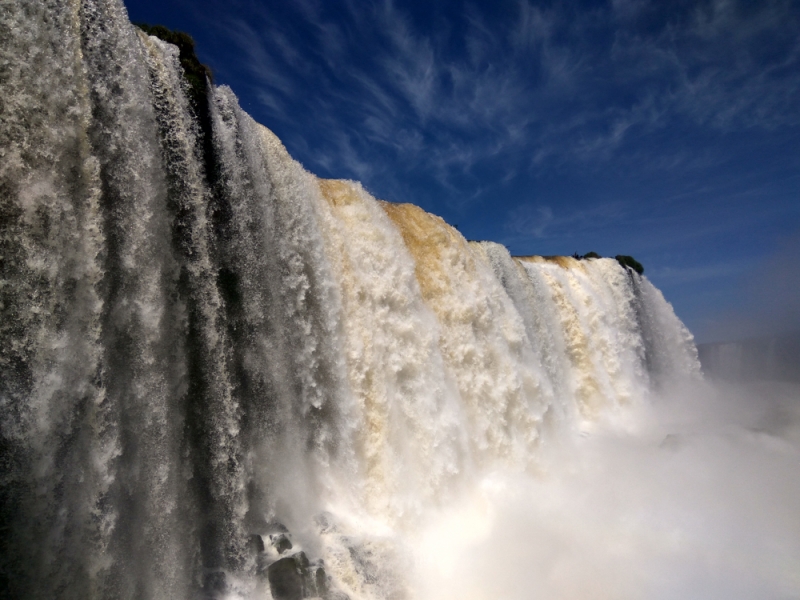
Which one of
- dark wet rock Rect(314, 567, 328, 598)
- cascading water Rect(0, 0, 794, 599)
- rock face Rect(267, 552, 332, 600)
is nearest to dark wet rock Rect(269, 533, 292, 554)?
cascading water Rect(0, 0, 794, 599)

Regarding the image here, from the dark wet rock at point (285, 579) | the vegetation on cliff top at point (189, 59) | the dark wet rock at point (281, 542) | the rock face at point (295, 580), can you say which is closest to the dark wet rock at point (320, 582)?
the rock face at point (295, 580)

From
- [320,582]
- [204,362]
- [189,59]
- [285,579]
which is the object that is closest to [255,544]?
[285,579]

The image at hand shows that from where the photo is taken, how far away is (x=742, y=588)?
206 inches

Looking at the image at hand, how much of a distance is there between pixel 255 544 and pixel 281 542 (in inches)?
9.7

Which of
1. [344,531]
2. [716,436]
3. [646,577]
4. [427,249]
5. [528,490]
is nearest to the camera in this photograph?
[344,531]

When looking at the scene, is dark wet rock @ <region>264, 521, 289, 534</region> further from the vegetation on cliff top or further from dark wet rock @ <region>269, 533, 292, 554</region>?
the vegetation on cliff top

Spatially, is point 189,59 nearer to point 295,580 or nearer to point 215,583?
point 215,583

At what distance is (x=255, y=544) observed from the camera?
15.0 feet

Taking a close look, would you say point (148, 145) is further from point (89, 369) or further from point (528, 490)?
point (528, 490)

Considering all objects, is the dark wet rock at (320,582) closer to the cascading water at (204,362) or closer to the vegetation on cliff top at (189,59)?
the cascading water at (204,362)

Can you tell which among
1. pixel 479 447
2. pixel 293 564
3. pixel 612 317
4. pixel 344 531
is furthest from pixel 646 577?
pixel 612 317

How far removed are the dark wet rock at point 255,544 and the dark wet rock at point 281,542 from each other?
0.36ft

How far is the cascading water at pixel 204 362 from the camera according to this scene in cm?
317

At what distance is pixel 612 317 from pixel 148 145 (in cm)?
1490
